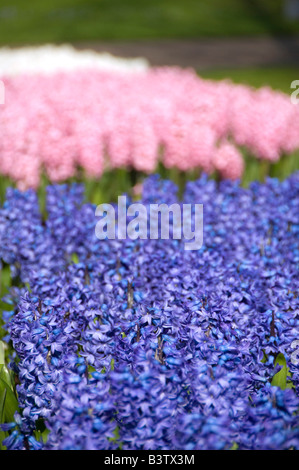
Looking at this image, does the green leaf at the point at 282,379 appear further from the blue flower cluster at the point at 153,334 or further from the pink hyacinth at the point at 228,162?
the pink hyacinth at the point at 228,162

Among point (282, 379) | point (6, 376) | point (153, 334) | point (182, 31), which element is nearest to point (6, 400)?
point (6, 376)

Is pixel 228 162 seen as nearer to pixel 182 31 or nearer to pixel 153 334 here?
pixel 153 334

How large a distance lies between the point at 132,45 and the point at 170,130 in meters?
17.6

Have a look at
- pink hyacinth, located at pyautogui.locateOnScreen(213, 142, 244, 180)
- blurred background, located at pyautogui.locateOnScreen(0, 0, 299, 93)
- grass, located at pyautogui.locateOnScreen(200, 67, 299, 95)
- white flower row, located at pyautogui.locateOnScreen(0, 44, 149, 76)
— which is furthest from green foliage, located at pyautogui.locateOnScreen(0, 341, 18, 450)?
grass, located at pyautogui.locateOnScreen(200, 67, 299, 95)

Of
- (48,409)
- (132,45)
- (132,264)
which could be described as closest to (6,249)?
(132,264)

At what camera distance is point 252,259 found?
4.12 m

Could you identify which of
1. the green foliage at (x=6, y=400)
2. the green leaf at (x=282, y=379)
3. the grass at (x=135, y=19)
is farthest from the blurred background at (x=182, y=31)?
the green foliage at (x=6, y=400)

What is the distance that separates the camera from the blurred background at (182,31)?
69.6 ft

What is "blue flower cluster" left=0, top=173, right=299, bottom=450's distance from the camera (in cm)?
246

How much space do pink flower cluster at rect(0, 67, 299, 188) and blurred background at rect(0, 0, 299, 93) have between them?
28.8ft

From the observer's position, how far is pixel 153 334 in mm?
2998

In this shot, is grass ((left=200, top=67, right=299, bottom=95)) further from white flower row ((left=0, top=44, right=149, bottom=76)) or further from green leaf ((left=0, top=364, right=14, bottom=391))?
green leaf ((left=0, top=364, right=14, bottom=391))

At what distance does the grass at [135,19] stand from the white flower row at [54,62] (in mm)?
11061

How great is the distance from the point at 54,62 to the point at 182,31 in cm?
1498
